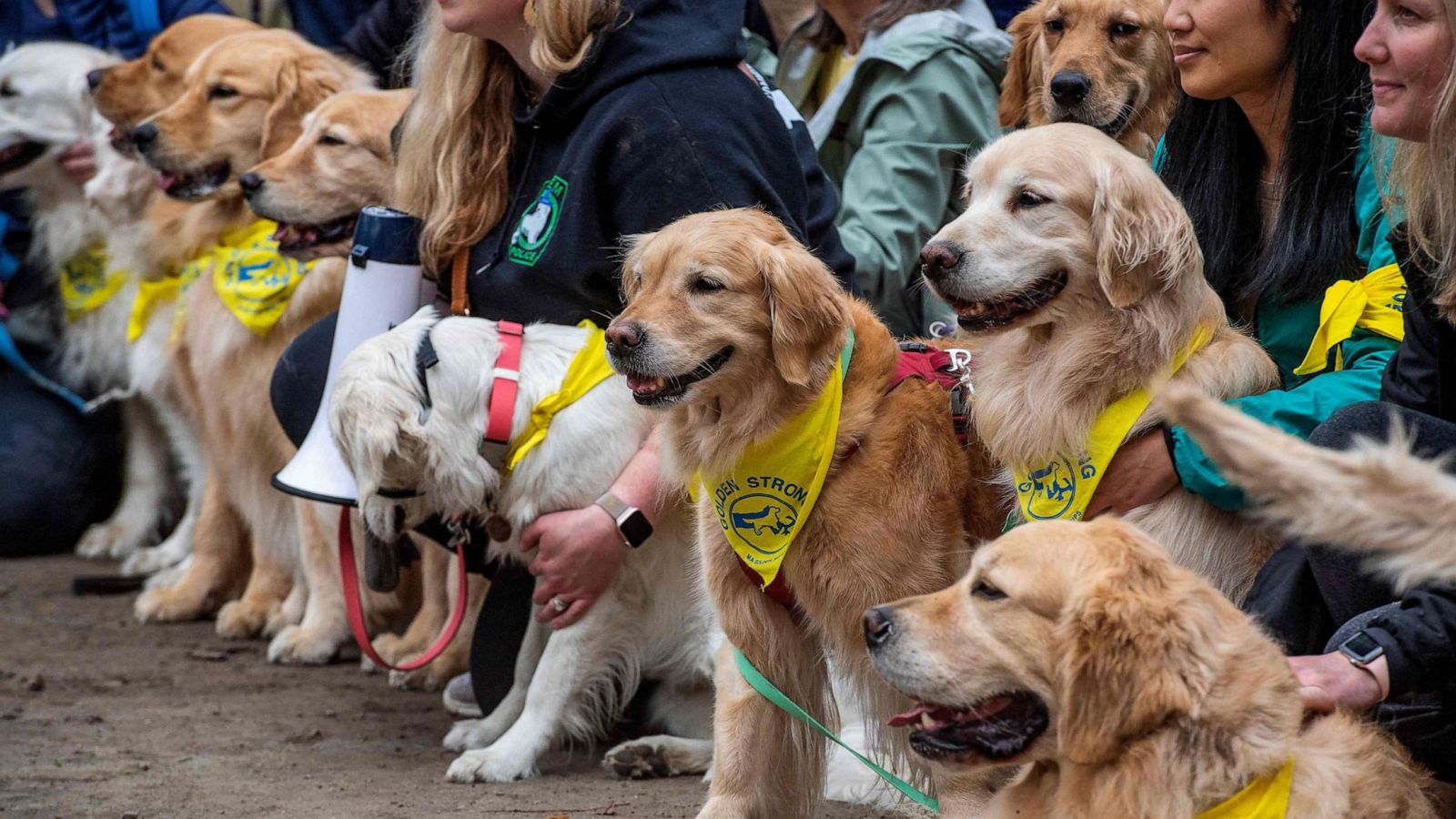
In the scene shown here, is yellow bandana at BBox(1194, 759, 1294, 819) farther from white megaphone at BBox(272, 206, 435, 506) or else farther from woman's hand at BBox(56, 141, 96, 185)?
woman's hand at BBox(56, 141, 96, 185)

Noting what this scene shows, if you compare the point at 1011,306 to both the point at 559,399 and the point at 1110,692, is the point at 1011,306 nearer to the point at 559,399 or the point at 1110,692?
A: the point at 1110,692

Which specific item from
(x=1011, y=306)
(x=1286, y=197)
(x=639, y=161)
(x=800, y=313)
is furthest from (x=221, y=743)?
(x=1286, y=197)

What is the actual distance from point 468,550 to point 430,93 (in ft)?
4.05

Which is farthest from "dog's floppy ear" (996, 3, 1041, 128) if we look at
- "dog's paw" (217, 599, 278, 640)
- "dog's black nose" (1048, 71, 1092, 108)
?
"dog's paw" (217, 599, 278, 640)

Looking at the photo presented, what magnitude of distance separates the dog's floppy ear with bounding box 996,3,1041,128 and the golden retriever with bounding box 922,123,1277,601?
128 cm

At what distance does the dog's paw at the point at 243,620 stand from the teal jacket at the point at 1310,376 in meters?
3.50

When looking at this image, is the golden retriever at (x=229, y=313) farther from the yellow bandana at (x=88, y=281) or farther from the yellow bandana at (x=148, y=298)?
the yellow bandana at (x=88, y=281)

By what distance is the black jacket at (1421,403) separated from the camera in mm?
2295

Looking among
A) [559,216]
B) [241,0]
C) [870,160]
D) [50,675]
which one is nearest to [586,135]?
[559,216]

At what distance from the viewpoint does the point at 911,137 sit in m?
4.43

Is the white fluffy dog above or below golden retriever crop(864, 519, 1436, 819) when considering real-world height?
below

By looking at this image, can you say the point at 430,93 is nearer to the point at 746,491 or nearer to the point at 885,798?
the point at 746,491

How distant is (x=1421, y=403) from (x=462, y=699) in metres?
2.70

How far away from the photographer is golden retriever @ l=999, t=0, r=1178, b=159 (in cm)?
375
